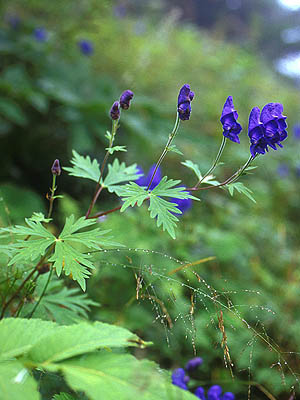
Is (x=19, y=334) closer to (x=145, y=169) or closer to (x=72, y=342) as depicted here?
(x=72, y=342)

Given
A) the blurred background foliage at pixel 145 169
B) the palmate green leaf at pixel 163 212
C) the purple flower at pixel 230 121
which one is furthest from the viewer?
the blurred background foliage at pixel 145 169

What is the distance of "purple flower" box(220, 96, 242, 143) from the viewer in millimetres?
1172

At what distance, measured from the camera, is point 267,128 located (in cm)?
113

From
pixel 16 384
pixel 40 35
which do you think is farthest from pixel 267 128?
pixel 40 35

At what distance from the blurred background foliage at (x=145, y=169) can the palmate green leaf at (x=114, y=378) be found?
437 millimetres

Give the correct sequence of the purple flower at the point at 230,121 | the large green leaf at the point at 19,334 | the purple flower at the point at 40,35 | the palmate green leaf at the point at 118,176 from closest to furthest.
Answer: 1. the large green leaf at the point at 19,334
2. the purple flower at the point at 230,121
3. the palmate green leaf at the point at 118,176
4. the purple flower at the point at 40,35

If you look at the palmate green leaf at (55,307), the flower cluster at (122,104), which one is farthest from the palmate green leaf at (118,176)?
the palmate green leaf at (55,307)

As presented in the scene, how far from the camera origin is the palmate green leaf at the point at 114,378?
0.59 metres

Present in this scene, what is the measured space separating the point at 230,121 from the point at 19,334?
857mm

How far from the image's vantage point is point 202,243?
3.19 meters

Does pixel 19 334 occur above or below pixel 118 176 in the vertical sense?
below

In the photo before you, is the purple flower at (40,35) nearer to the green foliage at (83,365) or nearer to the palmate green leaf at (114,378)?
the green foliage at (83,365)

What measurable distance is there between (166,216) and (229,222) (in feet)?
9.59

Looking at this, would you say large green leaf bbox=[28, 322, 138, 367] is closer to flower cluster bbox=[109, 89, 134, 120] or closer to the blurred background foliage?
the blurred background foliage
